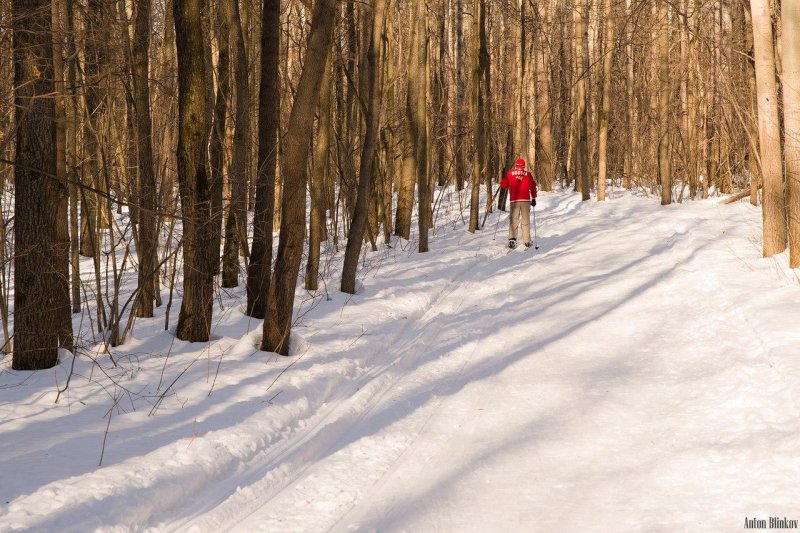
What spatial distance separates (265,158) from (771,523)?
8.14m

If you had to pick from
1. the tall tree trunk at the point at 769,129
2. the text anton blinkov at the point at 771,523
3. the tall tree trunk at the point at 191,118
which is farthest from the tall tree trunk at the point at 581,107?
the text anton blinkov at the point at 771,523

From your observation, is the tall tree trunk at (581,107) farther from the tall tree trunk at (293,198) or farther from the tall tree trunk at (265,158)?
the tall tree trunk at (293,198)

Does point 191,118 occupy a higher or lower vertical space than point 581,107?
lower

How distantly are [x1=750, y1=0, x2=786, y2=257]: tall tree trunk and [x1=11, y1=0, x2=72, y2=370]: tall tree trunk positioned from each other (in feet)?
35.4

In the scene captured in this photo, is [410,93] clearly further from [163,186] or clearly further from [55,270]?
[55,270]

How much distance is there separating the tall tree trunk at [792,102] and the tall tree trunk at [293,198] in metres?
7.50

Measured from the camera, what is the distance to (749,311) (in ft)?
28.6

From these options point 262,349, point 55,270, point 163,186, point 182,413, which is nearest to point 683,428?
point 182,413

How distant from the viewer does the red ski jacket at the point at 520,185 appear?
17.0 metres

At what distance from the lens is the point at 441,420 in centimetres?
633

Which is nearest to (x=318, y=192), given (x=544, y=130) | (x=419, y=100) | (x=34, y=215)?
(x=34, y=215)

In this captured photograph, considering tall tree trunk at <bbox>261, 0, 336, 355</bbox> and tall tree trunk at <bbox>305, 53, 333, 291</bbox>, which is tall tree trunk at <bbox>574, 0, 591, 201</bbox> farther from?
tall tree trunk at <bbox>261, 0, 336, 355</bbox>

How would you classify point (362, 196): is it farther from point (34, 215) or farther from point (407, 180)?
point (407, 180)

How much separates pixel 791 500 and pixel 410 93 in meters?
15.7
